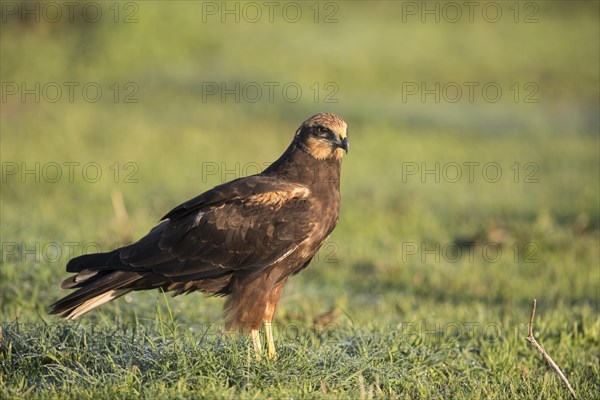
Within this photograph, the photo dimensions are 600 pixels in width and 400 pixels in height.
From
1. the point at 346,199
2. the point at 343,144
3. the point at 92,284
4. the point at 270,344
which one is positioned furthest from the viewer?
the point at 346,199

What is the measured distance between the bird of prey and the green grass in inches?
10.5

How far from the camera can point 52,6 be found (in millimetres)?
19578

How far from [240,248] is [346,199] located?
6309mm

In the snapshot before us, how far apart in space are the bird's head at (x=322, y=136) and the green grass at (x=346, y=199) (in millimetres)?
1143

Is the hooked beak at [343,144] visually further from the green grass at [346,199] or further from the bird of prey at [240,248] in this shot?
the green grass at [346,199]

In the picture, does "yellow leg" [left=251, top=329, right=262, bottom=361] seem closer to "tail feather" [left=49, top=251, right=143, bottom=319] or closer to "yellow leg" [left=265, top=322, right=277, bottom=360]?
"yellow leg" [left=265, top=322, right=277, bottom=360]

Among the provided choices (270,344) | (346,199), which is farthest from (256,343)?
(346,199)

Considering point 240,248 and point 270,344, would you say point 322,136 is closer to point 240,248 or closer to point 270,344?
point 240,248

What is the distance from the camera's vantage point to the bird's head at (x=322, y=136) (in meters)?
5.46

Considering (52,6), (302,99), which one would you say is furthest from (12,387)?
(52,6)

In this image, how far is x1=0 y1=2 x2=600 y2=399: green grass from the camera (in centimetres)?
490

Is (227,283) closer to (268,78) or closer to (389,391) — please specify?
(389,391)

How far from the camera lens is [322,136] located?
5484 mm

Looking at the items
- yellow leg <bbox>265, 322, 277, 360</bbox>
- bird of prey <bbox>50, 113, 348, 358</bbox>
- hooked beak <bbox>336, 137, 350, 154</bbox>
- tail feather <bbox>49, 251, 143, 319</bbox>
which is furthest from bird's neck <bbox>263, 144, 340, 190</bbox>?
tail feather <bbox>49, 251, 143, 319</bbox>
